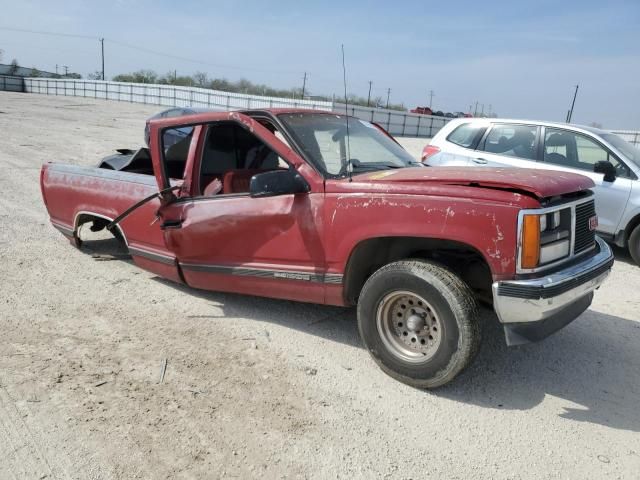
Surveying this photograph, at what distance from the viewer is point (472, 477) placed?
2.51m

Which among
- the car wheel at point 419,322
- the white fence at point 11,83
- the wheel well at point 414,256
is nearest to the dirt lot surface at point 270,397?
the car wheel at point 419,322

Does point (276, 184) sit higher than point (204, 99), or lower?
lower

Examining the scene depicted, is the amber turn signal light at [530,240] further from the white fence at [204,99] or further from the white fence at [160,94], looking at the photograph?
the white fence at [160,94]

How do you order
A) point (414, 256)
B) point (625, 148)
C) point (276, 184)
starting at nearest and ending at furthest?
1. point (276, 184)
2. point (414, 256)
3. point (625, 148)

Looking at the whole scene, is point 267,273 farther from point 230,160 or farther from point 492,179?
point 492,179

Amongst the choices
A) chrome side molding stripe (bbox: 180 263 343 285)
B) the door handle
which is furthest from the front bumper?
the door handle

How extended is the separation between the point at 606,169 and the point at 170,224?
17.8ft

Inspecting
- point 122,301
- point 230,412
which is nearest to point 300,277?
point 230,412

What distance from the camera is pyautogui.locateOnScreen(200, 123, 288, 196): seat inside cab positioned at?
14.2 ft

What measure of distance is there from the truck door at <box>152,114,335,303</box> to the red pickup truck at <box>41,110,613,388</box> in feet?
0.04

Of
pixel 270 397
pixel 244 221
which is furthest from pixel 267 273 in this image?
pixel 270 397

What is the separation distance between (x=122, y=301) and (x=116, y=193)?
1.11m

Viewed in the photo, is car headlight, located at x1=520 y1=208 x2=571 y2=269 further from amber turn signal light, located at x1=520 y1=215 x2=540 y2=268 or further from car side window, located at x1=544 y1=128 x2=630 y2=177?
car side window, located at x1=544 y1=128 x2=630 y2=177

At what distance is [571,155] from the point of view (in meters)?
6.90
